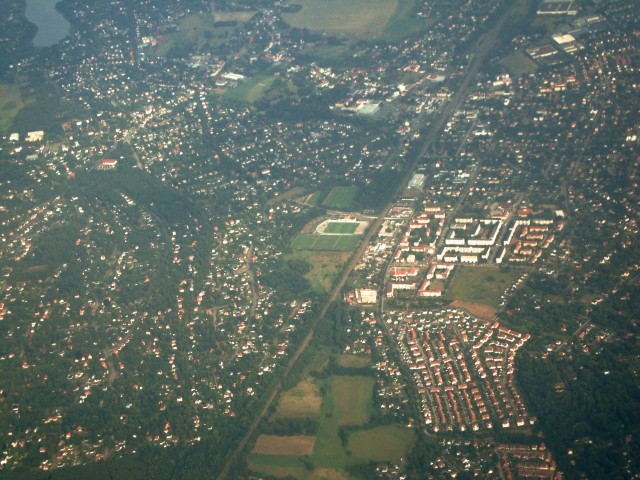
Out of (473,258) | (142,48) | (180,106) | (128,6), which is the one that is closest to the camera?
(473,258)

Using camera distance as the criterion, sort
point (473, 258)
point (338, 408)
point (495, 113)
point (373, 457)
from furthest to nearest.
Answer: point (495, 113), point (473, 258), point (338, 408), point (373, 457)

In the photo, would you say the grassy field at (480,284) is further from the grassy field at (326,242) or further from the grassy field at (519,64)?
the grassy field at (519,64)

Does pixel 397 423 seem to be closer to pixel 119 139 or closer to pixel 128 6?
pixel 119 139

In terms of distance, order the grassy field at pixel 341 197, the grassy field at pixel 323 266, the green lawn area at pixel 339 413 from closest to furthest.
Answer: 1. the green lawn area at pixel 339 413
2. the grassy field at pixel 323 266
3. the grassy field at pixel 341 197

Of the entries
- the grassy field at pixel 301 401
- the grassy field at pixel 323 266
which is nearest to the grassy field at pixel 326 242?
the grassy field at pixel 323 266

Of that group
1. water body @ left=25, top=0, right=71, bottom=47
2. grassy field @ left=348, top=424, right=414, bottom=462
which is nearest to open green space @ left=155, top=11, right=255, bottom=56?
water body @ left=25, top=0, right=71, bottom=47

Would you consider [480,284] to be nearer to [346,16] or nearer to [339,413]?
[339,413]

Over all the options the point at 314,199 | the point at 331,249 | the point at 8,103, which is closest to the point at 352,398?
the point at 331,249

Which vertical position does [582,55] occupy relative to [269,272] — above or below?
above

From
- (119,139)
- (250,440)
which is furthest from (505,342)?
A: (119,139)
